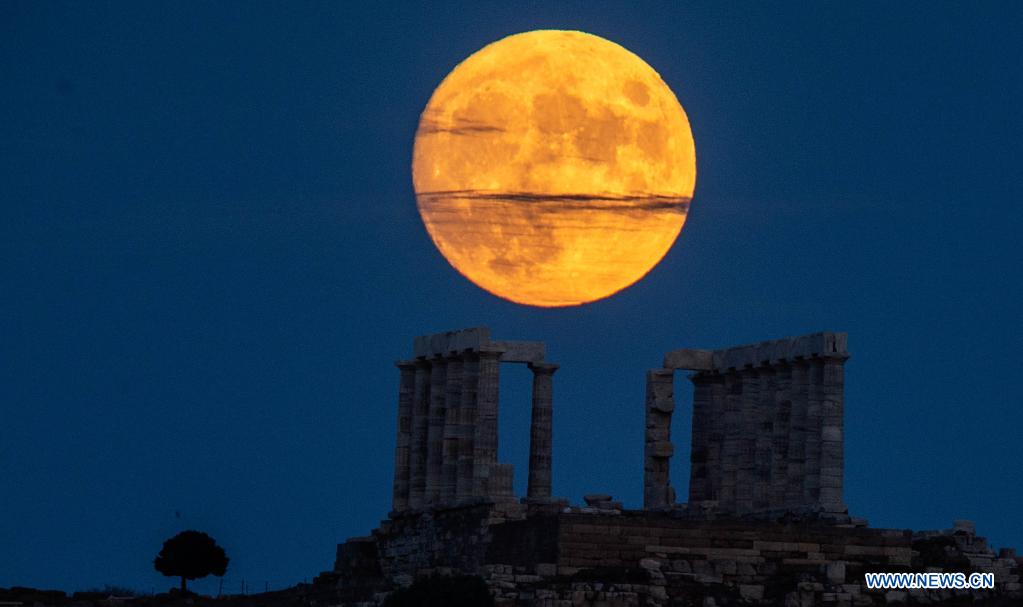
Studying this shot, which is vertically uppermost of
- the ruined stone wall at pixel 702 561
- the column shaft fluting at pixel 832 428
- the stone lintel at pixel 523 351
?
the stone lintel at pixel 523 351

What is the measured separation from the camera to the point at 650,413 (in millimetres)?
129625

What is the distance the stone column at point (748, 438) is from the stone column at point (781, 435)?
1.62m

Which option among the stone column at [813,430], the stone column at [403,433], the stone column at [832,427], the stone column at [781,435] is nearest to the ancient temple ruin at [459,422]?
the stone column at [403,433]

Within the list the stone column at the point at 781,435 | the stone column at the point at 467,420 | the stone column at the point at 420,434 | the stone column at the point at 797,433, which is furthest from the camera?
the stone column at the point at 420,434

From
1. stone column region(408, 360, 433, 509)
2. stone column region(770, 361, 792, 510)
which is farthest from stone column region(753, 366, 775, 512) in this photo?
stone column region(408, 360, 433, 509)

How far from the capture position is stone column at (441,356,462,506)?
126 meters

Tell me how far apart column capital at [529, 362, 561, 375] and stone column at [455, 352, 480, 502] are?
2.33 m

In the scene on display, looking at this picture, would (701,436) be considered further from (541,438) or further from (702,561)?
(702,561)

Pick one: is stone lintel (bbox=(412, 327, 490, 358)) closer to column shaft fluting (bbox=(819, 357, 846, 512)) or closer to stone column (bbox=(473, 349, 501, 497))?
stone column (bbox=(473, 349, 501, 497))

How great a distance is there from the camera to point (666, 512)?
12575 cm

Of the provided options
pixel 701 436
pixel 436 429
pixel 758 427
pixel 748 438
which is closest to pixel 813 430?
pixel 758 427

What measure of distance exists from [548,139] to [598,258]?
4585mm

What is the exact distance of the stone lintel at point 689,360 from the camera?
426ft

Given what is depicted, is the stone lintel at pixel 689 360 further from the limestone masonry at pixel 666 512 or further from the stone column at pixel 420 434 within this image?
the stone column at pixel 420 434
